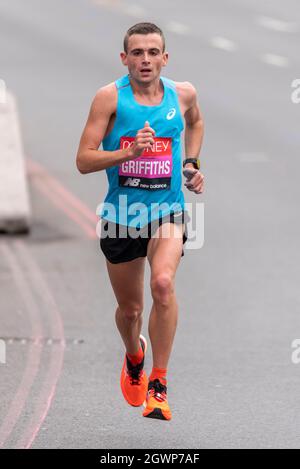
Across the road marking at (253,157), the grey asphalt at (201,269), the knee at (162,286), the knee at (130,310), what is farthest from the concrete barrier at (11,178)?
the knee at (162,286)

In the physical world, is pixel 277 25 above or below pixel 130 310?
below

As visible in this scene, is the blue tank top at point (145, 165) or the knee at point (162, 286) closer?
the knee at point (162, 286)

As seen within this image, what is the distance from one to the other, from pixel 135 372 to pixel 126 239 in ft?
3.30

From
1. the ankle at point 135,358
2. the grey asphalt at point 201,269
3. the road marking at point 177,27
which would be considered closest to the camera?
the ankle at point 135,358

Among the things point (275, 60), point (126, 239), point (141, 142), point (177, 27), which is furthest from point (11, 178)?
point (177, 27)

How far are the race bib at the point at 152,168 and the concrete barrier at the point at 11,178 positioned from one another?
861 cm

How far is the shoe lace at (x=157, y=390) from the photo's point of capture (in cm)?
927

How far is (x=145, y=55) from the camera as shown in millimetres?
9047

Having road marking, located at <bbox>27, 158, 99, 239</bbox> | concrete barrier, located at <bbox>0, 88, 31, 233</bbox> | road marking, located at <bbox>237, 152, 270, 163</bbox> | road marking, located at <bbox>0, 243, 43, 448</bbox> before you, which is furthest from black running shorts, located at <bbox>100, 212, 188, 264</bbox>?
road marking, located at <bbox>237, 152, 270, 163</bbox>

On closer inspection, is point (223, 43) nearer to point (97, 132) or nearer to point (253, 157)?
point (253, 157)

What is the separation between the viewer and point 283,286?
15.4 meters

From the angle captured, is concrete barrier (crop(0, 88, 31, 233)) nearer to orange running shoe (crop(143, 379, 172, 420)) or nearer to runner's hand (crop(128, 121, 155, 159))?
orange running shoe (crop(143, 379, 172, 420))

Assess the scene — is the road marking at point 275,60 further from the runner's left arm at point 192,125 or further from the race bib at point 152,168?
the race bib at point 152,168

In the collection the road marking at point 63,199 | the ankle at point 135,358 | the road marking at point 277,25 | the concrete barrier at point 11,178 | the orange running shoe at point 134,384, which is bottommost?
the road marking at point 277,25
